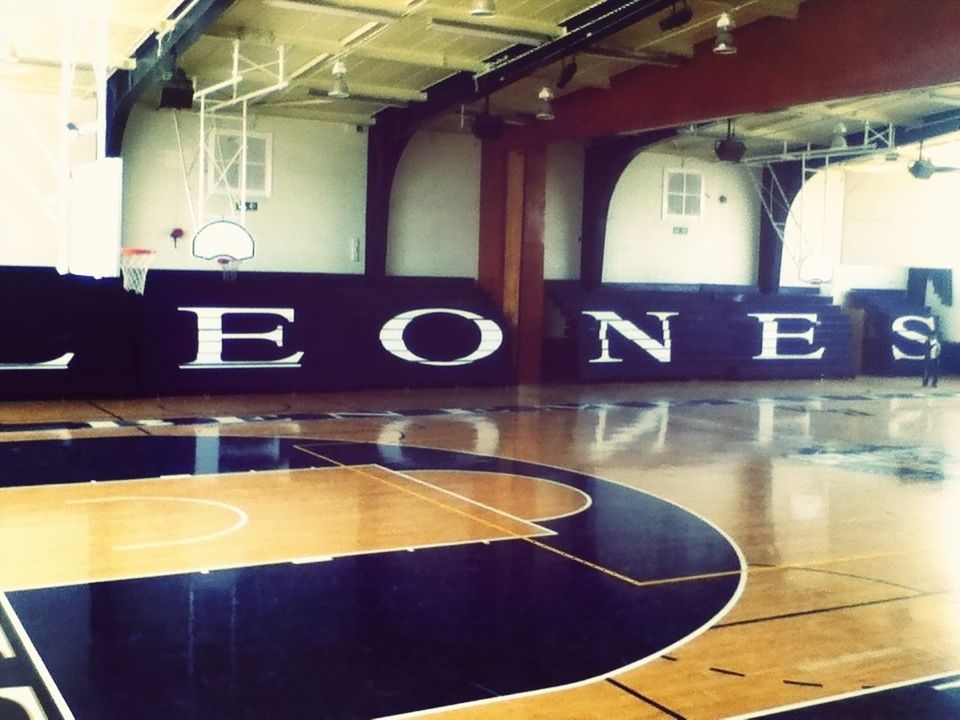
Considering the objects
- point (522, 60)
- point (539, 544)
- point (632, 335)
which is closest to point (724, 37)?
point (522, 60)

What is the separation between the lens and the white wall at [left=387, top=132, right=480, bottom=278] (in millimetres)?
14712

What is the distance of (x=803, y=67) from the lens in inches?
384

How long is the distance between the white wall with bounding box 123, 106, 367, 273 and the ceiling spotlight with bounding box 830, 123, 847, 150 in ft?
23.1

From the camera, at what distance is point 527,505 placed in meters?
6.88

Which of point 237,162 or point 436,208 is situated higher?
point 237,162

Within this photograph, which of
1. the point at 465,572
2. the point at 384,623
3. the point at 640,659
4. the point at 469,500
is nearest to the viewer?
the point at 640,659

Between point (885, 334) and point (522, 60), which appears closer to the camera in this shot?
point (522, 60)

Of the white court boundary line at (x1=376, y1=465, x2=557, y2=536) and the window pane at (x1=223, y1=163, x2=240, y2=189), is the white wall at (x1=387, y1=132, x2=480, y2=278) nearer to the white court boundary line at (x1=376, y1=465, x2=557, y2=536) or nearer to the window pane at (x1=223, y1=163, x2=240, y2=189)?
the window pane at (x1=223, y1=163, x2=240, y2=189)

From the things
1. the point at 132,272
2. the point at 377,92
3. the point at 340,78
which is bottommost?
the point at 132,272

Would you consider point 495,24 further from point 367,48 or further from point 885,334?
point 885,334

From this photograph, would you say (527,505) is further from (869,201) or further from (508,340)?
(869,201)

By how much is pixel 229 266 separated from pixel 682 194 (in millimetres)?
7807

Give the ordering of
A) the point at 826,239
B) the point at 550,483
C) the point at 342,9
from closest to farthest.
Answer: the point at 550,483 < the point at 342,9 < the point at 826,239

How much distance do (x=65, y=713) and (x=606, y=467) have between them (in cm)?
559
